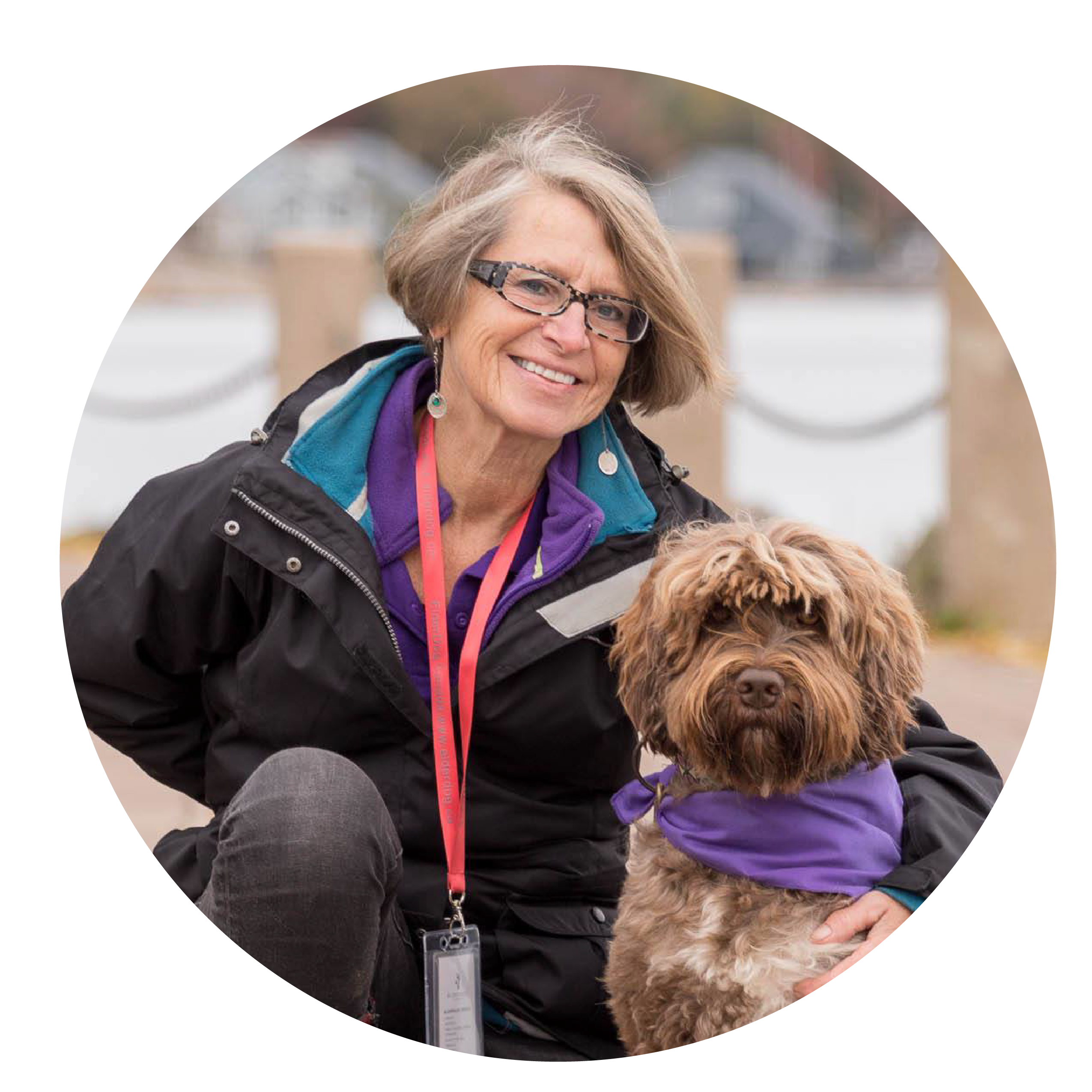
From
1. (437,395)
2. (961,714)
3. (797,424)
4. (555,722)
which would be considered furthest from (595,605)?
(797,424)

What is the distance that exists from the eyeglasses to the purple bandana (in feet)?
3.43

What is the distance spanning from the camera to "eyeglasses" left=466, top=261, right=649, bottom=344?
316 centimetres

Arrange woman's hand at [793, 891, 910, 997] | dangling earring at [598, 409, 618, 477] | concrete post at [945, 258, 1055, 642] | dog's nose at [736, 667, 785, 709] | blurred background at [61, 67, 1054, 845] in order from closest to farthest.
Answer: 1. dog's nose at [736, 667, 785, 709]
2. woman's hand at [793, 891, 910, 997]
3. dangling earring at [598, 409, 618, 477]
4. blurred background at [61, 67, 1054, 845]
5. concrete post at [945, 258, 1055, 642]

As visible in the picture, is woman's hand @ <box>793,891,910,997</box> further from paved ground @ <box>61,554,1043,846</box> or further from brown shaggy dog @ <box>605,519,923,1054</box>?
paved ground @ <box>61,554,1043,846</box>

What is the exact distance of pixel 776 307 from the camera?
22953 mm

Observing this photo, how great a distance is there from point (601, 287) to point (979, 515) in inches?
208

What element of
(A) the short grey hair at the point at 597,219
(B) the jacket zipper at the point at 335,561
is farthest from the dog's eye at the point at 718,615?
(A) the short grey hair at the point at 597,219

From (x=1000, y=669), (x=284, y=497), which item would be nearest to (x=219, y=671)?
(x=284, y=497)

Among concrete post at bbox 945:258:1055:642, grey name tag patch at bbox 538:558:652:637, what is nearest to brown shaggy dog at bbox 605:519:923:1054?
grey name tag patch at bbox 538:558:652:637

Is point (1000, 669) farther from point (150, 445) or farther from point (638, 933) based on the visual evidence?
point (150, 445)

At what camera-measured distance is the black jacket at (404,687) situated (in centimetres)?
309

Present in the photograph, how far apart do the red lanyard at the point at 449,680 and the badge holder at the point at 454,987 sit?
74 mm

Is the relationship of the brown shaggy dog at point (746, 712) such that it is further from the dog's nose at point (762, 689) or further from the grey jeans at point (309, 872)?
Result: the grey jeans at point (309, 872)

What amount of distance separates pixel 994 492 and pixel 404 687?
5592 millimetres
